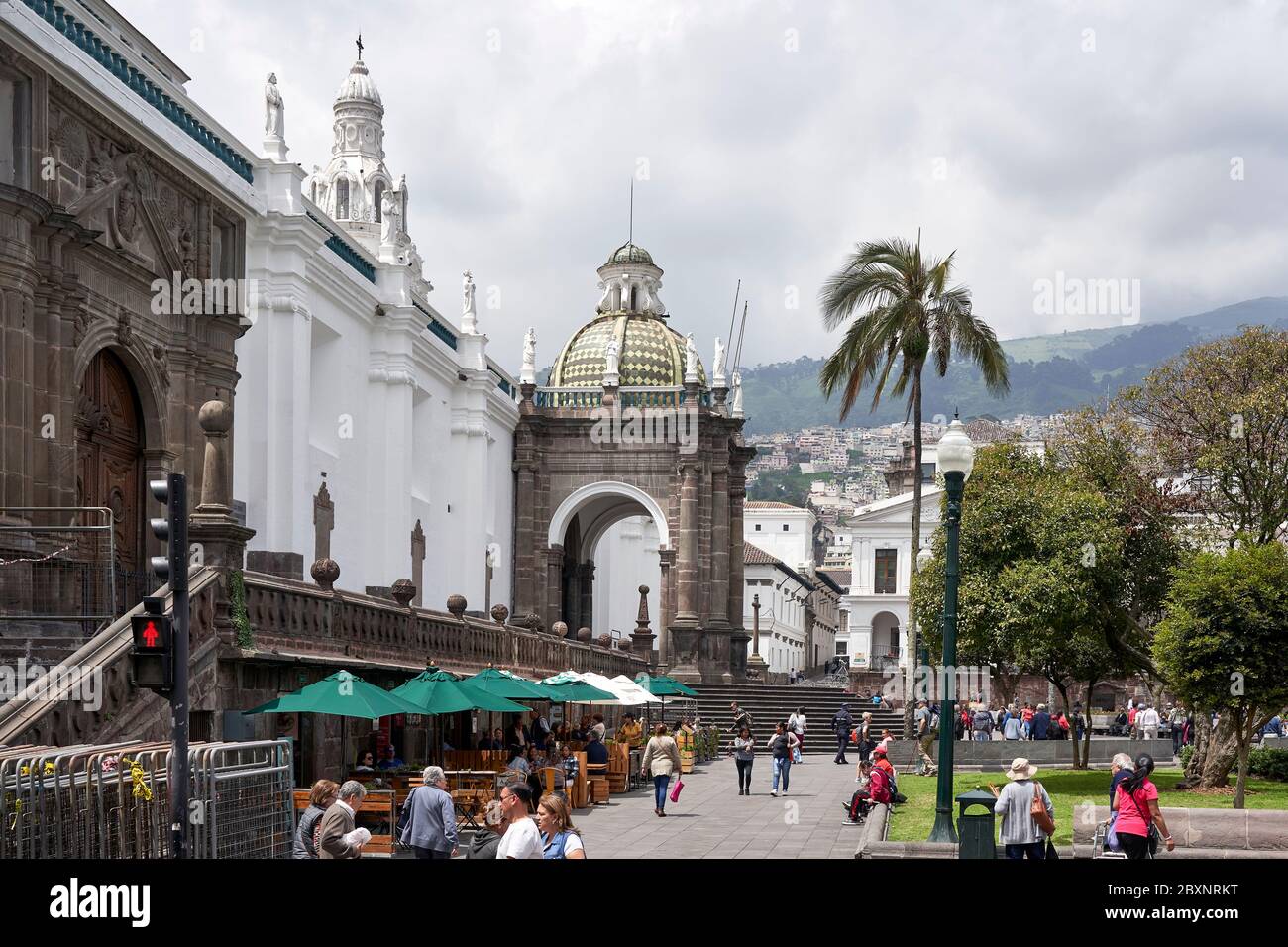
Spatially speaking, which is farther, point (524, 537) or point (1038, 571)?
point (524, 537)

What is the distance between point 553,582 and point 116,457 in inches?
1151

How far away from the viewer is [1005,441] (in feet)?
122

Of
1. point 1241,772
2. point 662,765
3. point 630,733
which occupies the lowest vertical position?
point 630,733

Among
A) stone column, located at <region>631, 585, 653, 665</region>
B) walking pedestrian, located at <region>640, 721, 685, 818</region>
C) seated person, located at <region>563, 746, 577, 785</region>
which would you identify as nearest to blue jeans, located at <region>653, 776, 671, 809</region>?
walking pedestrian, located at <region>640, 721, 685, 818</region>

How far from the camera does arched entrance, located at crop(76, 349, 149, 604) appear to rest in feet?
72.4

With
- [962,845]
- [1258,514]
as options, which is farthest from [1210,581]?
[962,845]

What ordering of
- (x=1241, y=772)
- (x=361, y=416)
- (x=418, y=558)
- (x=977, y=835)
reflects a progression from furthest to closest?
(x=418, y=558) < (x=361, y=416) < (x=1241, y=772) < (x=977, y=835)

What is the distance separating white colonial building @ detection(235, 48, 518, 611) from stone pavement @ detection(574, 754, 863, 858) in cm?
824

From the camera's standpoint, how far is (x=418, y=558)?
4041 centimetres

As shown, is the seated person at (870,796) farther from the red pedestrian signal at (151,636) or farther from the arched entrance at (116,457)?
the red pedestrian signal at (151,636)

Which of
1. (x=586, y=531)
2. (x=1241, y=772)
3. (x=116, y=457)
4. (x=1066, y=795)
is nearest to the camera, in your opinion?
(x=1241, y=772)

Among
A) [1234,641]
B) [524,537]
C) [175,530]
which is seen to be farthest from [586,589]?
[175,530]

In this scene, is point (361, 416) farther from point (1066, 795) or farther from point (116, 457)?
point (1066, 795)
